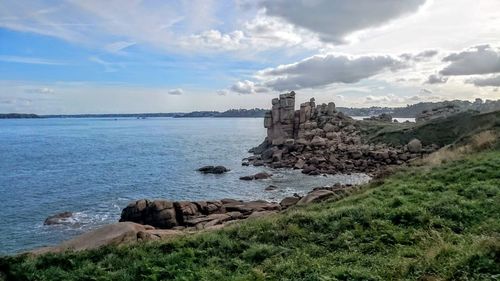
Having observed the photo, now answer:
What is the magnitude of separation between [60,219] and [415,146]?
2041 inches

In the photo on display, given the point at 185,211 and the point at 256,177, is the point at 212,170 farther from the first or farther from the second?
the point at 185,211

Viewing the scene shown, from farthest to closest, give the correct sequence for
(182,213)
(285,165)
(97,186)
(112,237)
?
(285,165) → (97,186) → (182,213) → (112,237)

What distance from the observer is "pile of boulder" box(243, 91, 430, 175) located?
2391 inches

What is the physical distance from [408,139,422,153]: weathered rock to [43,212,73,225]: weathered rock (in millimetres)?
50097

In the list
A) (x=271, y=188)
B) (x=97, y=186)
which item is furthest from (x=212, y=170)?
(x=97, y=186)

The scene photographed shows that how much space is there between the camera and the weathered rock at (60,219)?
32.9m

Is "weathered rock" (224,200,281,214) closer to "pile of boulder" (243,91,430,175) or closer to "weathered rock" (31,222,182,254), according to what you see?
"weathered rock" (31,222,182,254)

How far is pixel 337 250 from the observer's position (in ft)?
39.9

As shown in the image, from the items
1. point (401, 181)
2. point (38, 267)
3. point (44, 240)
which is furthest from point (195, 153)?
point (38, 267)

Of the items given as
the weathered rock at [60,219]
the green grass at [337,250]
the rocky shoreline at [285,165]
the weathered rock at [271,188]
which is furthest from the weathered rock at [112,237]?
the weathered rock at [271,188]

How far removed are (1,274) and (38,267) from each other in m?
1.00

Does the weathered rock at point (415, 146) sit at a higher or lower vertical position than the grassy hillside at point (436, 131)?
lower

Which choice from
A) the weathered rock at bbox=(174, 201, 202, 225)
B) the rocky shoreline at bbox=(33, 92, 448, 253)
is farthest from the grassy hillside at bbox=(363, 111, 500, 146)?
the weathered rock at bbox=(174, 201, 202, 225)

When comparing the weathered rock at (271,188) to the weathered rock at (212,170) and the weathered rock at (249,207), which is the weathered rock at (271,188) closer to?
the weathered rock at (249,207)
